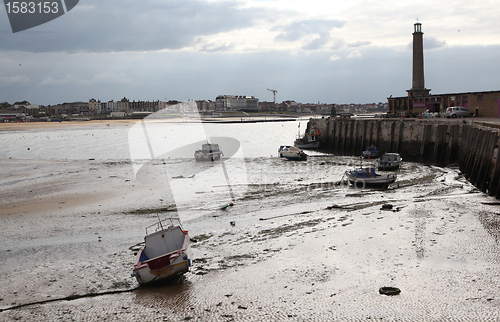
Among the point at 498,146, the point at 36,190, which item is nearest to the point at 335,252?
the point at 498,146

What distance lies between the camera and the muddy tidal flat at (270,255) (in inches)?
377

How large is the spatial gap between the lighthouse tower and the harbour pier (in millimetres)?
18692

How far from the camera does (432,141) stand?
1404 inches

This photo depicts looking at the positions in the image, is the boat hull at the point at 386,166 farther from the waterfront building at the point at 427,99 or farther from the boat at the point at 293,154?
the waterfront building at the point at 427,99

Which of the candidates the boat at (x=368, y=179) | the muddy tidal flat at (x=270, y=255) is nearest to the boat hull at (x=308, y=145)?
the muddy tidal flat at (x=270, y=255)

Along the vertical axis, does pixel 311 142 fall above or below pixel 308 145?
above

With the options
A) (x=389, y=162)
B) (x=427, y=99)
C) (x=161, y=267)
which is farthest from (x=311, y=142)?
(x=161, y=267)

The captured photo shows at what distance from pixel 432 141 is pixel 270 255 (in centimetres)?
2809

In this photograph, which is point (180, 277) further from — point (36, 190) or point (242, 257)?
point (36, 190)

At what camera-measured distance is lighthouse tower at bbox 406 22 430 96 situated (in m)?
62.8

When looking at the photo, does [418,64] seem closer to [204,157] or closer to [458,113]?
[458,113]

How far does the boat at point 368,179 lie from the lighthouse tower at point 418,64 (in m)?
44.7

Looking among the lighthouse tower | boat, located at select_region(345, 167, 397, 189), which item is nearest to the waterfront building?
the lighthouse tower

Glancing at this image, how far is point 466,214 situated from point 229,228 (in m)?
9.50
